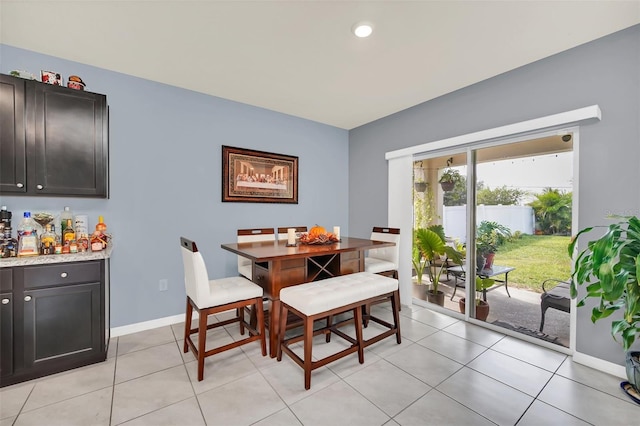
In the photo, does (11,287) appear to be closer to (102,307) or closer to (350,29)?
(102,307)

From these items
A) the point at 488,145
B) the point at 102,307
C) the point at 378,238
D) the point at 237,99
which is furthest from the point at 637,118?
the point at 102,307

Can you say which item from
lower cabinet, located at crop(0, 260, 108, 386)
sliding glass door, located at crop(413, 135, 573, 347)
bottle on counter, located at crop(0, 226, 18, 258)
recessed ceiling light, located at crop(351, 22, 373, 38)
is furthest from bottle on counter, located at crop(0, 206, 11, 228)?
sliding glass door, located at crop(413, 135, 573, 347)

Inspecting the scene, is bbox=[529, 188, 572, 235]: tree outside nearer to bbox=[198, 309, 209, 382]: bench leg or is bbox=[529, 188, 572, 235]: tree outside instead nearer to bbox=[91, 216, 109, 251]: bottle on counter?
bbox=[198, 309, 209, 382]: bench leg

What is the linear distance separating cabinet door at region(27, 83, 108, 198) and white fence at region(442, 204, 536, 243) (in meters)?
3.69

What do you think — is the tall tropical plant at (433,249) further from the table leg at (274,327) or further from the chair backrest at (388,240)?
the table leg at (274,327)

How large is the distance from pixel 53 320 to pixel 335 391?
215 cm

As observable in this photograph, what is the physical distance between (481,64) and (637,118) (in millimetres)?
1226

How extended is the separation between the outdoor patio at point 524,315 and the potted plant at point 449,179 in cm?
118

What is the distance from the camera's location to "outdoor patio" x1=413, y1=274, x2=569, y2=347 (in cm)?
254

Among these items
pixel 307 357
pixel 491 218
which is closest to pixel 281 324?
pixel 307 357

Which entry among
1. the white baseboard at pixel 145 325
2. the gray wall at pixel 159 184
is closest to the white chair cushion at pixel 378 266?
the gray wall at pixel 159 184

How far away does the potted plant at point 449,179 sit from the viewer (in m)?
3.27

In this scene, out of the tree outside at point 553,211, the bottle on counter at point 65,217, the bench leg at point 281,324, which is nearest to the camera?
the bench leg at point 281,324

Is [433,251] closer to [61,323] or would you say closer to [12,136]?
[61,323]
